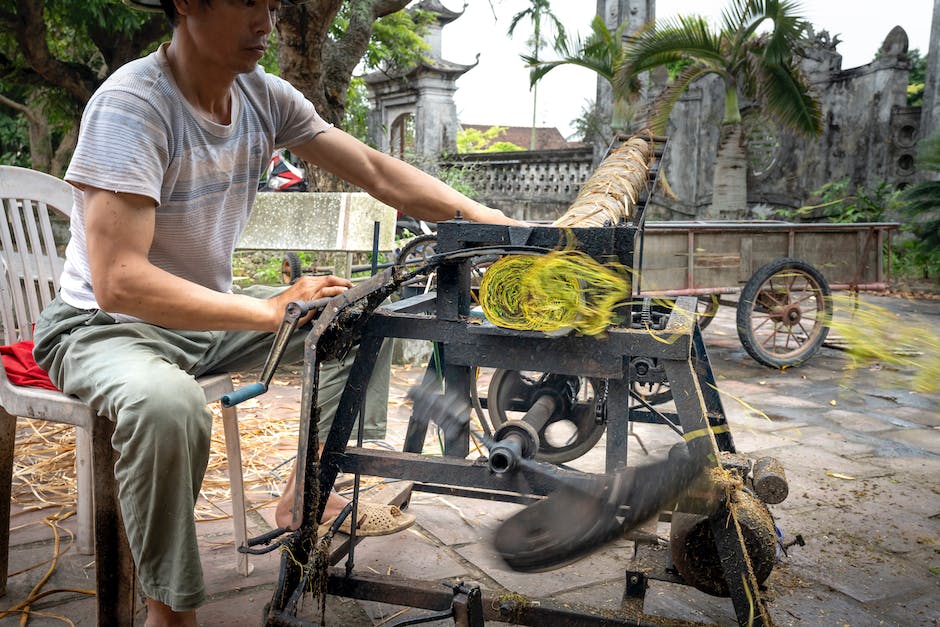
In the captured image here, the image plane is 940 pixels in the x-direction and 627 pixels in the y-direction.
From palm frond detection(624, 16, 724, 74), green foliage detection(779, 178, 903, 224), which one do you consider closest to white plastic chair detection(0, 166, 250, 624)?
palm frond detection(624, 16, 724, 74)

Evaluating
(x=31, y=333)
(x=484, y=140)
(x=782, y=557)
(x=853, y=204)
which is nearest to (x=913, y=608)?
(x=782, y=557)

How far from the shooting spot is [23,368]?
213 centimetres

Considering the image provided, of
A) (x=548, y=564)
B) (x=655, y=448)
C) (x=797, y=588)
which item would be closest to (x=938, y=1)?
(x=655, y=448)

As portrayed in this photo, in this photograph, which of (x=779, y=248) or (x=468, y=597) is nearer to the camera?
(x=468, y=597)

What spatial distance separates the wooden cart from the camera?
587 cm

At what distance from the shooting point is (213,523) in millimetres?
2777

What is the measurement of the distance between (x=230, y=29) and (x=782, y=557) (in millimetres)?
2356

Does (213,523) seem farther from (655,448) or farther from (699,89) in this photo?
(699,89)

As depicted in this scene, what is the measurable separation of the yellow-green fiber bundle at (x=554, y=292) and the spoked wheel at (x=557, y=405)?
95 centimetres

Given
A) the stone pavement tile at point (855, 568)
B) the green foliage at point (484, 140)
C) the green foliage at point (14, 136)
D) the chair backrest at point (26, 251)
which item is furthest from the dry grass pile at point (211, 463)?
the green foliage at point (484, 140)

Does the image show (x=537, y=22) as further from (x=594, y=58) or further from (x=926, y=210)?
(x=926, y=210)

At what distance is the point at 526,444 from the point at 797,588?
1.25 metres

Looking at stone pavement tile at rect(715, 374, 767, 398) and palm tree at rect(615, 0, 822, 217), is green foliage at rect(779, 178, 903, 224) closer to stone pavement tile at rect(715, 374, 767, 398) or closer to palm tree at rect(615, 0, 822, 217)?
palm tree at rect(615, 0, 822, 217)

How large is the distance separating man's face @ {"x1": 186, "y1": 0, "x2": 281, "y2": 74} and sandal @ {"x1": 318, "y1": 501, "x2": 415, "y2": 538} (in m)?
1.39
